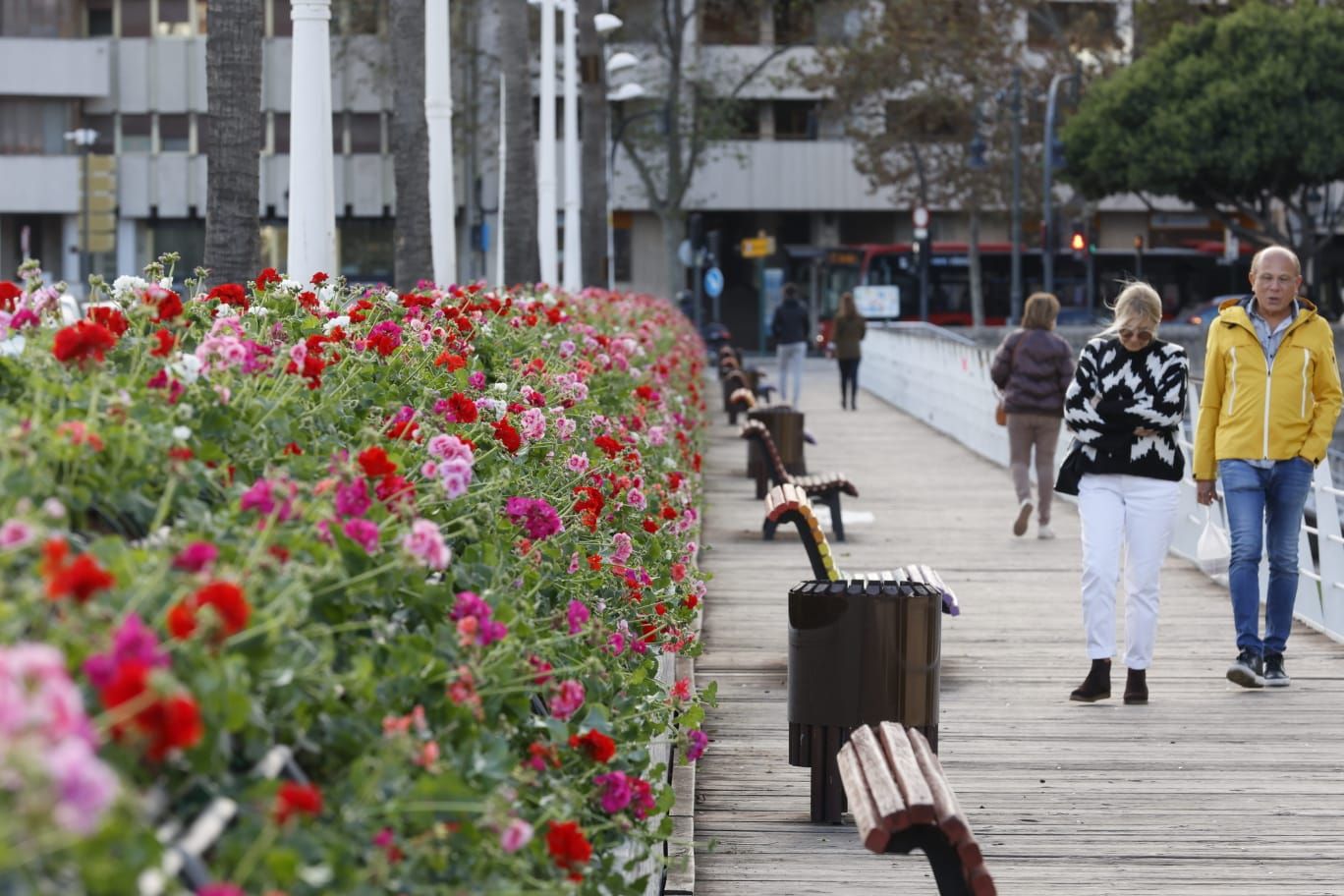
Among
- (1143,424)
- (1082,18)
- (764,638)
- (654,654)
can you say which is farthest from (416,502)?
(1082,18)

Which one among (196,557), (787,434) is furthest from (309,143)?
(787,434)

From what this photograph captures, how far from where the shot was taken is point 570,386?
301 inches

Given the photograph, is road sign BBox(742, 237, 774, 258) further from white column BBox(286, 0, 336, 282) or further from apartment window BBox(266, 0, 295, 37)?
white column BBox(286, 0, 336, 282)

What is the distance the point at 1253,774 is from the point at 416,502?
203 inches

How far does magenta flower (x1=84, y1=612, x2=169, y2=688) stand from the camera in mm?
2355

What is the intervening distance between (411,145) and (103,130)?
55.9 meters

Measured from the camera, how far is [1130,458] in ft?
32.6

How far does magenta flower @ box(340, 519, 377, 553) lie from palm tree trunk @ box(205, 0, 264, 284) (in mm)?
8926

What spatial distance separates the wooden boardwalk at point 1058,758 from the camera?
23.6 feet

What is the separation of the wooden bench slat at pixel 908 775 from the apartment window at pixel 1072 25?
58693mm

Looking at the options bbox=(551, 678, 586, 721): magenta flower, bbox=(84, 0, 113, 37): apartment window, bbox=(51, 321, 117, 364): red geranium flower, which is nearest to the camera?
bbox=(51, 321, 117, 364): red geranium flower

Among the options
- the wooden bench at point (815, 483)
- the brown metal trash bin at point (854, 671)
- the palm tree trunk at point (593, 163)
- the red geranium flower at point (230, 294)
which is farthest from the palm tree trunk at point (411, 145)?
the palm tree trunk at point (593, 163)

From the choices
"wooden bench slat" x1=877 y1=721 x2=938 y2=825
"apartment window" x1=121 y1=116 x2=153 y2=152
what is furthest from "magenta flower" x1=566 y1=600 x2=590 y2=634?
"apartment window" x1=121 y1=116 x2=153 y2=152

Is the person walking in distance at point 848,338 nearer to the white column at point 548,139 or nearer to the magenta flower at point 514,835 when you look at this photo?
the white column at point 548,139
